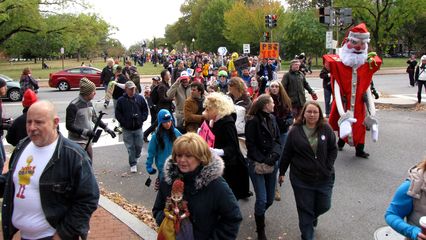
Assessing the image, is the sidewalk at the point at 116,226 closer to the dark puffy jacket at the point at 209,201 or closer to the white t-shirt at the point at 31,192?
the white t-shirt at the point at 31,192

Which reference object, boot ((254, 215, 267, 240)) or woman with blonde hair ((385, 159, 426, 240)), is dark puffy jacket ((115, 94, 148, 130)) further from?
woman with blonde hair ((385, 159, 426, 240))

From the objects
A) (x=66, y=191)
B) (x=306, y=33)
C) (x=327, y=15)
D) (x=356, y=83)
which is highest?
(x=306, y=33)

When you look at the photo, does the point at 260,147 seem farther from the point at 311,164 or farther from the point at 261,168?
the point at 311,164

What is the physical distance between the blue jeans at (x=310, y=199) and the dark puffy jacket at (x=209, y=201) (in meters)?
1.72

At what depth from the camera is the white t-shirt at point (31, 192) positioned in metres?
2.99

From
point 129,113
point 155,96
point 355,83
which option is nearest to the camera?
point 129,113

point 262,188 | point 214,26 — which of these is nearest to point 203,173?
point 262,188

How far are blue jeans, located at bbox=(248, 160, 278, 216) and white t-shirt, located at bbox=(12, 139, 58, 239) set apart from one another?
2.50m

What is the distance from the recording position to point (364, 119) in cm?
798

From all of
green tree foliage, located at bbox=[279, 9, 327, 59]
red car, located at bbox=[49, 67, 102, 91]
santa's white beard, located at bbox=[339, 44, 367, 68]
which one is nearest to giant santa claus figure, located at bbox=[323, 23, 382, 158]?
santa's white beard, located at bbox=[339, 44, 367, 68]

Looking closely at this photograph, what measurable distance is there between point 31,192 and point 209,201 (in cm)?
126

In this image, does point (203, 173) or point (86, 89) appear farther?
point (86, 89)

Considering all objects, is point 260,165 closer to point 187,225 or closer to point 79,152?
point 187,225

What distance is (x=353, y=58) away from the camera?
306 inches
